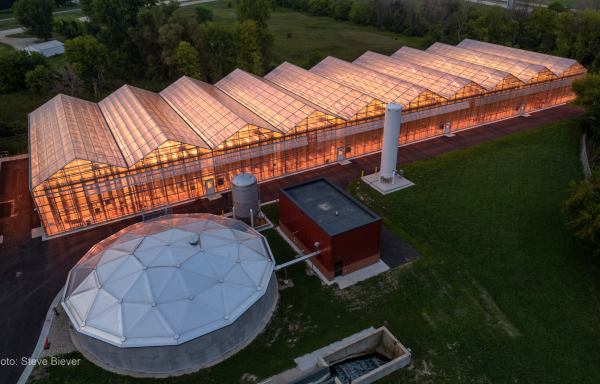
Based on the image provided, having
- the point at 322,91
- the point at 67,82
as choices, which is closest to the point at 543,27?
the point at 322,91

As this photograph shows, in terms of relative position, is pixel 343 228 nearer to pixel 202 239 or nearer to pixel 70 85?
pixel 202 239

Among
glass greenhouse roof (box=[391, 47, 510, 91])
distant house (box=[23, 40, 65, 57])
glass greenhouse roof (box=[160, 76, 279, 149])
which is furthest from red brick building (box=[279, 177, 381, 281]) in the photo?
distant house (box=[23, 40, 65, 57])

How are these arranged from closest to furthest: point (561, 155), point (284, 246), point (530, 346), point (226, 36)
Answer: point (530, 346), point (284, 246), point (561, 155), point (226, 36)

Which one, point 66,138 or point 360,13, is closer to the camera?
point 66,138

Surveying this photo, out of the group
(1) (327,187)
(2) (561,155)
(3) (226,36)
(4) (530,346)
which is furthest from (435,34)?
→ (4) (530,346)

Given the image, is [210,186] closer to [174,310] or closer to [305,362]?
[174,310]

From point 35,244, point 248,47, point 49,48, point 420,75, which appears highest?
point 248,47
